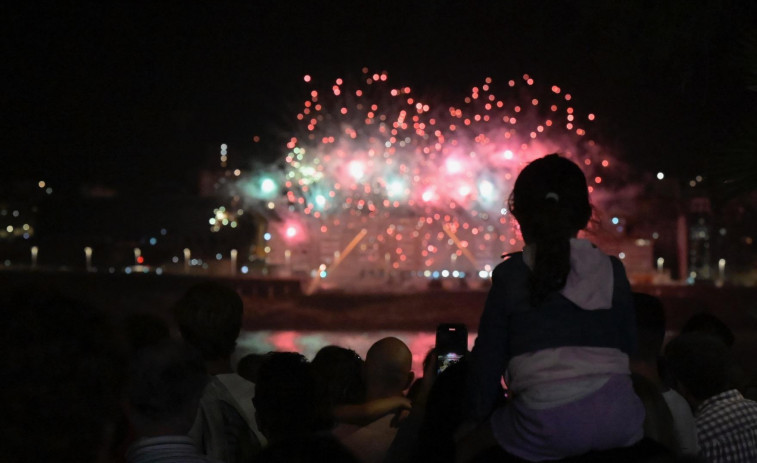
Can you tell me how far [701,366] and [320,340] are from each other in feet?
54.4

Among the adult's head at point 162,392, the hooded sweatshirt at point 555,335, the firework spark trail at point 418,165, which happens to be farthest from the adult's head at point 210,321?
the firework spark trail at point 418,165

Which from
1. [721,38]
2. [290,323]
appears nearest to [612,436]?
[721,38]

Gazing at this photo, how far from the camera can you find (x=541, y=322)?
2793 mm

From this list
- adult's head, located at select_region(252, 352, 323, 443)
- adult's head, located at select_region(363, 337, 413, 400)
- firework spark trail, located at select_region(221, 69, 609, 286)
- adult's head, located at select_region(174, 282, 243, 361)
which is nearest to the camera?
adult's head, located at select_region(252, 352, 323, 443)

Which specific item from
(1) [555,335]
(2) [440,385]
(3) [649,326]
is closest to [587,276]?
(1) [555,335]

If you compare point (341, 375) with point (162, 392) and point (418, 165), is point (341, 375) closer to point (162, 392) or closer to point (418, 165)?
point (162, 392)

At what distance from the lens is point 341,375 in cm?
461

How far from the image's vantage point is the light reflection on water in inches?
715

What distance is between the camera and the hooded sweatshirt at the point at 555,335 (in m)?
2.76

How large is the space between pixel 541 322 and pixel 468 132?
2794 cm

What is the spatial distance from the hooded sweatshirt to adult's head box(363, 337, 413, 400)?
153 cm

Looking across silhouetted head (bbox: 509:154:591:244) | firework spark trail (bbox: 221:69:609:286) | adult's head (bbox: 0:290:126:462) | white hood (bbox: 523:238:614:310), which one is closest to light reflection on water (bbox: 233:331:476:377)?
firework spark trail (bbox: 221:69:609:286)

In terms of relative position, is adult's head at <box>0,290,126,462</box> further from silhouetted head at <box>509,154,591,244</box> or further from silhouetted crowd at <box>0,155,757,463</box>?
silhouetted head at <box>509,154,591,244</box>

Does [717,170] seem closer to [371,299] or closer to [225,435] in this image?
[225,435]
